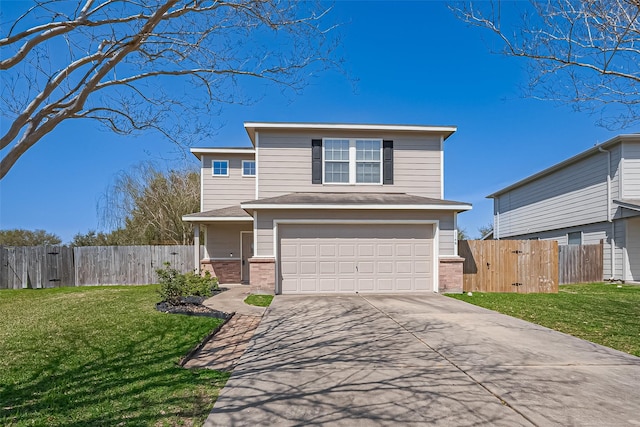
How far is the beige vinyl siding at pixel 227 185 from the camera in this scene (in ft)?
52.7

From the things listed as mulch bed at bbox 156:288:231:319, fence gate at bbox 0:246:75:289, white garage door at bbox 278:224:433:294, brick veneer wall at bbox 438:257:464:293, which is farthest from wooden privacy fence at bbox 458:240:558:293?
fence gate at bbox 0:246:75:289

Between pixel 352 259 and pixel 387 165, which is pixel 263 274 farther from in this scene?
pixel 387 165

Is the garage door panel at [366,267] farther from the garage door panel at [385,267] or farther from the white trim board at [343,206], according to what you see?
the white trim board at [343,206]

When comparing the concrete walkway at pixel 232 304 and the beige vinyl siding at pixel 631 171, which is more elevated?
the beige vinyl siding at pixel 631 171

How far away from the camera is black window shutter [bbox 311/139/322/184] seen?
13.1 meters

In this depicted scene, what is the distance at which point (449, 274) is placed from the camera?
1209cm

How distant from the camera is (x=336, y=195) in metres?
12.8

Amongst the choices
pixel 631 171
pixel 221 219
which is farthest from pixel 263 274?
pixel 631 171

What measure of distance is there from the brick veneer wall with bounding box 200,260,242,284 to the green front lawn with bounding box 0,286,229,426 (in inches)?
294

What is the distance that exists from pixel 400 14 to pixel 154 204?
20263 millimetres

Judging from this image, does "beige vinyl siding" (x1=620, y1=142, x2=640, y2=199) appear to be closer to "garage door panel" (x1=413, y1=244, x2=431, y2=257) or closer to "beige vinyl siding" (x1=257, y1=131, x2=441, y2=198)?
"beige vinyl siding" (x1=257, y1=131, x2=441, y2=198)

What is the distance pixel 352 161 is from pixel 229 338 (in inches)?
321

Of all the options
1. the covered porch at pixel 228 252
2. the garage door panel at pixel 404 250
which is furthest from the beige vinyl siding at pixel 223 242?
the garage door panel at pixel 404 250

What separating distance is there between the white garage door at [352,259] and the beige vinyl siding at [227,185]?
16.1ft
